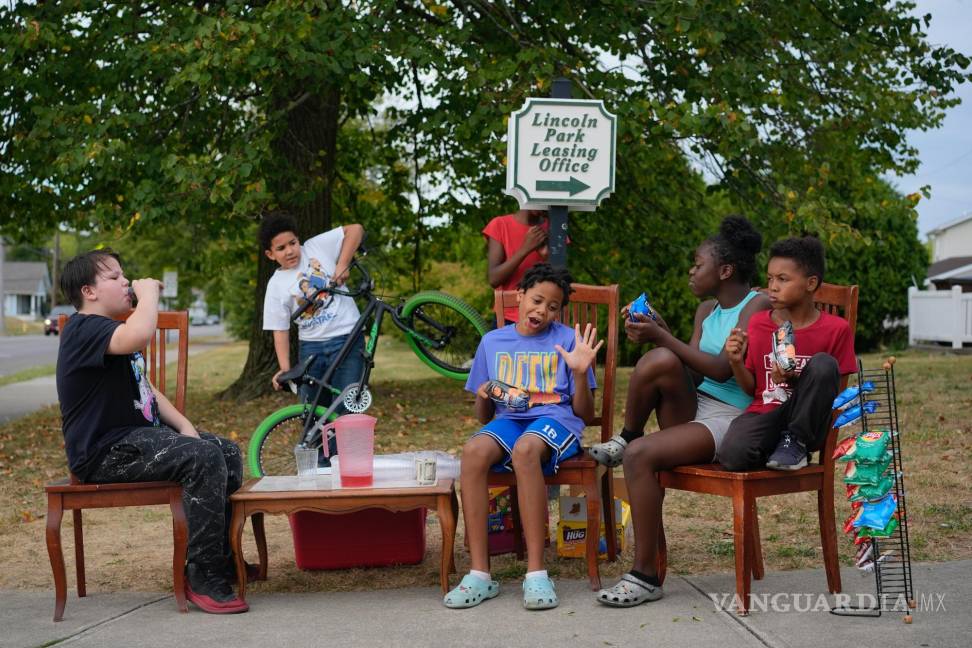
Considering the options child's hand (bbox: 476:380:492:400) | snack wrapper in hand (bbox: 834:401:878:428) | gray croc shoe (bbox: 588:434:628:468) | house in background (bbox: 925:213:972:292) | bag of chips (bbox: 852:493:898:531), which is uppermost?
house in background (bbox: 925:213:972:292)

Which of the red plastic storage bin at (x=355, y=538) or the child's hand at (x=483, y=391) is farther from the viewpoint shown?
the red plastic storage bin at (x=355, y=538)

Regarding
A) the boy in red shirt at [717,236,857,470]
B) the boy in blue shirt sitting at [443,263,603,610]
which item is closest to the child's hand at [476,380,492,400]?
the boy in blue shirt sitting at [443,263,603,610]

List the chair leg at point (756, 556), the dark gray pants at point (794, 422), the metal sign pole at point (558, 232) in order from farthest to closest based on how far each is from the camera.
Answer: the metal sign pole at point (558, 232) < the chair leg at point (756, 556) < the dark gray pants at point (794, 422)

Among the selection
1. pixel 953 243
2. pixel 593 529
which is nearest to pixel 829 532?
pixel 593 529

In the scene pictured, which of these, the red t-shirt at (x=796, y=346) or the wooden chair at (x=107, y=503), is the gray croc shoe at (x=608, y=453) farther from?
the wooden chair at (x=107, y=503)

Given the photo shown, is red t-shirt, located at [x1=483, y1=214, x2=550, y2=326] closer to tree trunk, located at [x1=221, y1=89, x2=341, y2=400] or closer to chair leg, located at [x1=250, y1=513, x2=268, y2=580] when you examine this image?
chair leg, located at [x1=250, y1=513, x2=268, y2=580]

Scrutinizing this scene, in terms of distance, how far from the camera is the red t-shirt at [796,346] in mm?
4180

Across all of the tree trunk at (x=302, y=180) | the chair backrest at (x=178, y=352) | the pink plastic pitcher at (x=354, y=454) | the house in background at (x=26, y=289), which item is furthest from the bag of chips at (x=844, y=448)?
the house in background at (x=26, y=289)

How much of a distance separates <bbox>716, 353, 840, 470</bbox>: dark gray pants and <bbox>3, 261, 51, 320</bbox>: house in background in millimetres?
96415

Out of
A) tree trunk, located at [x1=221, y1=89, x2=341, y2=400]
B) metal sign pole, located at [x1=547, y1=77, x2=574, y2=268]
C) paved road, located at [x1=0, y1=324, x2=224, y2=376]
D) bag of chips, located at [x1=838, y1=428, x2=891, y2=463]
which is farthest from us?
paved road, located at [x1=0, y1=324, x2=224, y2=376]

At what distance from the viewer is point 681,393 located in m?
4.47

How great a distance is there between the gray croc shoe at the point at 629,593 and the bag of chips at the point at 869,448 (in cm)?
100

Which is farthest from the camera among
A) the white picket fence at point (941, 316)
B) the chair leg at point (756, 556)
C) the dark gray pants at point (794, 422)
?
the white picket fence at point (941, 316)

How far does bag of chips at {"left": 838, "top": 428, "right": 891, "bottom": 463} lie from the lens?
12.0ft
